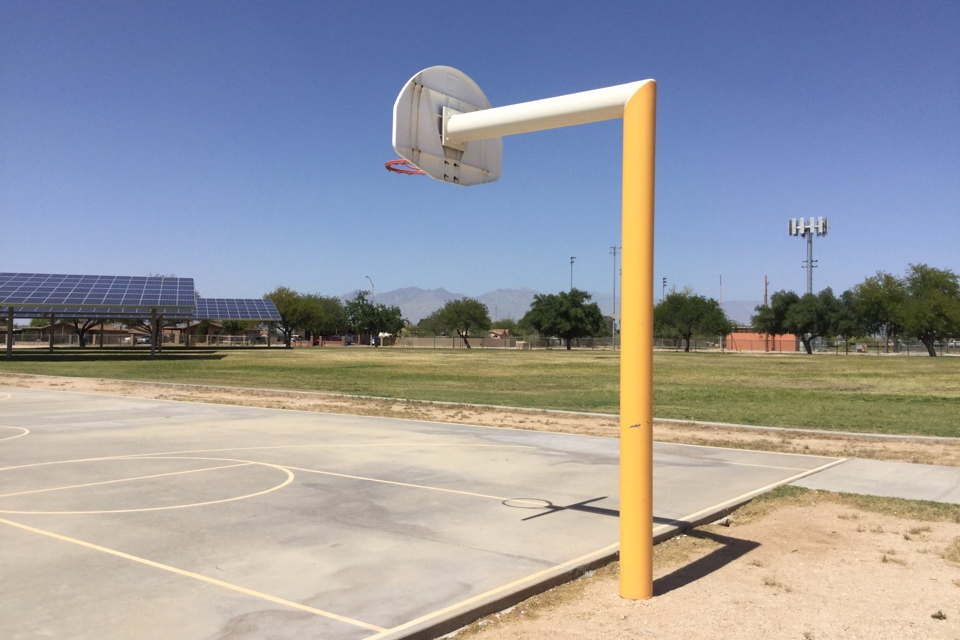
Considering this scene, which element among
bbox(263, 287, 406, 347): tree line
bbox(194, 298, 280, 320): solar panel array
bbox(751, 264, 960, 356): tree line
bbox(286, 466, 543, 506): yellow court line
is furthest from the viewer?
bbox(263, 287, 406, 347): tree line

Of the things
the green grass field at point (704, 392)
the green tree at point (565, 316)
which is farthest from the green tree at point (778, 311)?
the green grass field at point (704, 392)

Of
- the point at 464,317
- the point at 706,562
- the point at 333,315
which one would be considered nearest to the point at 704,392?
the point at 706,562

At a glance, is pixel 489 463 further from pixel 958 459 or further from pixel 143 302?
pixel 143 302

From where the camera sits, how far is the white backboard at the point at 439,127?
6.83 m

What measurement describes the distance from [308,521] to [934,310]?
314ft

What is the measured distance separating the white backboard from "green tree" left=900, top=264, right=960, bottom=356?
93560 mm

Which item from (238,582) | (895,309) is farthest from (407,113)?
(895,309)

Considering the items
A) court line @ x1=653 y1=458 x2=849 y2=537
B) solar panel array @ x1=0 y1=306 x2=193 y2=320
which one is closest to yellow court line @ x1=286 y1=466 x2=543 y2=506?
court line @ x1=653 y1=458 x2=849 y2=537

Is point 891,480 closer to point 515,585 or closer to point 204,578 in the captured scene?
point 515,585

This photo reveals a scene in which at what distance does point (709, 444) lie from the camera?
14.5 m

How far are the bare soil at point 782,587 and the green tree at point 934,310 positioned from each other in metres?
90.1

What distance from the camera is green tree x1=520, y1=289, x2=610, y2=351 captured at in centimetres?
11400

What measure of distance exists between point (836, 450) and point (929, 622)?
369 inches

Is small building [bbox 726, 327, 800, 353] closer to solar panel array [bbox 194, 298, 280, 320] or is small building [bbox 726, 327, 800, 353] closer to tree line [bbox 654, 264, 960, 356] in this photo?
tree line [bbox 654, 264, 960, 356]
